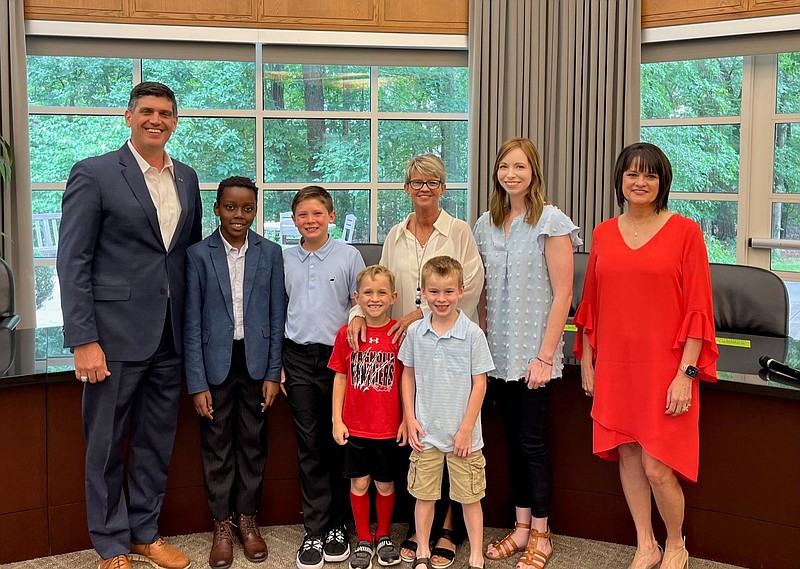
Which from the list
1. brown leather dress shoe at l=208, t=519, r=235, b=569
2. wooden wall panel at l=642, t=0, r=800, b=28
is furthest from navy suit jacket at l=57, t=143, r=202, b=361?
wooden wall panel at l=642, t=0, r=800, b=28

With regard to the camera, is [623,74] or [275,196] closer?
[623,74]

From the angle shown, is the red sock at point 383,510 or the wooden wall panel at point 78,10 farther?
the wooden wall panel at point 78,10

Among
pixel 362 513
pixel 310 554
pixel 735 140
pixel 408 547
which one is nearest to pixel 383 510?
pixel 362 513

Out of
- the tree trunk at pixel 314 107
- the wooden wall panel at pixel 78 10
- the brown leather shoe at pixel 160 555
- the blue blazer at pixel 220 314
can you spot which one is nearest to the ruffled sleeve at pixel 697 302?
the blue blazer at pixel 220 314

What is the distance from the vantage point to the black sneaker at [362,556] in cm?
272

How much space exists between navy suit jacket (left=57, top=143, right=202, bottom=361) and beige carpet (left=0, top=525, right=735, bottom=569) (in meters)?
0.83

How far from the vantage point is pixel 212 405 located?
2742 millimetres

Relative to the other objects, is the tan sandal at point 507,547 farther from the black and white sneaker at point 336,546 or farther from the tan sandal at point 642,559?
the black and white sneaker at point 336,546

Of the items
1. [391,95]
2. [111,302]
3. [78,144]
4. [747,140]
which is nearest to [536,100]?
[391,95]

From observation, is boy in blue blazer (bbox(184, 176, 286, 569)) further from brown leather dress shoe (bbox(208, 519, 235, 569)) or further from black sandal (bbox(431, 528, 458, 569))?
black sandal (bbox(431, 528, 458, 569))

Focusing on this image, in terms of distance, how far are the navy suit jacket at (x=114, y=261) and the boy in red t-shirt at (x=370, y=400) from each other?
635mm

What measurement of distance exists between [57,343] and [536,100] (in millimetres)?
3283

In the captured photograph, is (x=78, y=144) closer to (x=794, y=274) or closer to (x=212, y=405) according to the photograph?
(x=212, y=405)

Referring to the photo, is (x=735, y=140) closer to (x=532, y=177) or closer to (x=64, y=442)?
(x=532, y=177)
